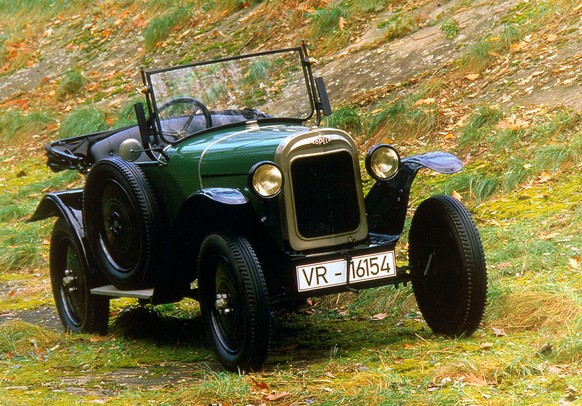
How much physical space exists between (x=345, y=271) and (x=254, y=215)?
0.65 metres

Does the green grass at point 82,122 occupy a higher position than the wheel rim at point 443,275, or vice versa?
the green grass at point 82,122

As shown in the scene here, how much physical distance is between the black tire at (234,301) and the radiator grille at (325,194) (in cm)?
52

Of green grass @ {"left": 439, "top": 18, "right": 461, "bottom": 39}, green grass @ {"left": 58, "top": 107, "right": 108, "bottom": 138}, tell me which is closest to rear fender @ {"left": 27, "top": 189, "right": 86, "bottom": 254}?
green grass @ {"left": 58, "top": 107, "right": 108, "bottom": 138}

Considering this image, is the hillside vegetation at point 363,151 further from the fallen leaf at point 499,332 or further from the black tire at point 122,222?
the black tire at point 122,222

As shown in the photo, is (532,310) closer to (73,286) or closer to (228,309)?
(228,309)

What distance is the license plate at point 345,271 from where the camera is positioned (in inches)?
232

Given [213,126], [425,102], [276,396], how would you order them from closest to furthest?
[276,396] → [213,126] → [425,102]

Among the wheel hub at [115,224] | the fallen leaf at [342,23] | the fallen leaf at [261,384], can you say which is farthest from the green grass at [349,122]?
the fallen leaf at [261,384]

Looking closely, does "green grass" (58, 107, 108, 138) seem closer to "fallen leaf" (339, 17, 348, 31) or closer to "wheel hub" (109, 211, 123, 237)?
"fallen leaf" (339, 17, 348, 31)

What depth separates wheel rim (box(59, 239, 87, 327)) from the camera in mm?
7758

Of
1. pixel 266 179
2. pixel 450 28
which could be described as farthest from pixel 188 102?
pixel 450 28

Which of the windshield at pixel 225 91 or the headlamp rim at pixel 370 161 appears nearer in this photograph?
the headlamp rim at pixel 370 161

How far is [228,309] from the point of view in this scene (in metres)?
6.02

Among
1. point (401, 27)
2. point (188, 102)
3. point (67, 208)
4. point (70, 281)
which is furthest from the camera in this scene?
point (401, 27)
